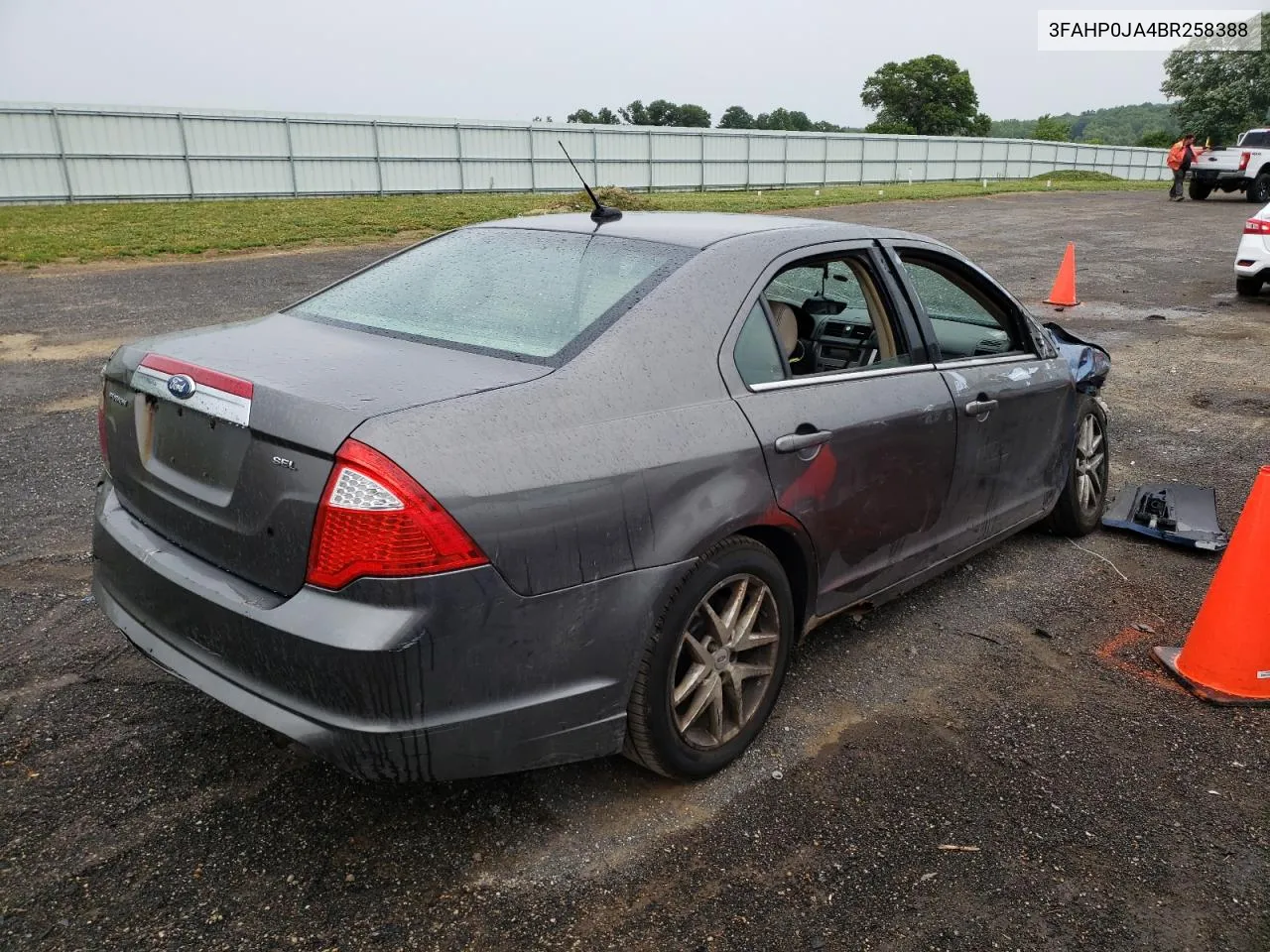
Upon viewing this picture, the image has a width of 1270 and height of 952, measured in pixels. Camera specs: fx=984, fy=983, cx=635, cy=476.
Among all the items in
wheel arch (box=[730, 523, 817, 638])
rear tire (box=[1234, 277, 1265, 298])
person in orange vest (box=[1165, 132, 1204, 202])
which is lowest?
Result: rear tire (box=[1234, 277, 1265, 298])

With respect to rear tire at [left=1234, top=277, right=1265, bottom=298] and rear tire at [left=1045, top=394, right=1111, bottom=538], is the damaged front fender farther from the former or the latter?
rear tire at [left=1234, top=277, right=1265, bottom=298]

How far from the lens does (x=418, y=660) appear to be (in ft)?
7.25

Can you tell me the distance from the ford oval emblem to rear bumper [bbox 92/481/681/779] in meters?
0.43

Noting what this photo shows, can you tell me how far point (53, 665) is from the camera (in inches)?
135

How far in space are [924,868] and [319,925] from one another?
1540mm

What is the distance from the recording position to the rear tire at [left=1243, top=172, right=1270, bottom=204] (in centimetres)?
2502

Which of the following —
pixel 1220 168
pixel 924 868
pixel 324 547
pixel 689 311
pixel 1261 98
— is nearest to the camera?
pixel 324 547

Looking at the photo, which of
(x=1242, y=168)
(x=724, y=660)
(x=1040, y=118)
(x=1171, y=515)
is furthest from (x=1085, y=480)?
(x=1040, y=118)

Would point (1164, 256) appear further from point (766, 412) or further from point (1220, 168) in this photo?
point (766, 412)

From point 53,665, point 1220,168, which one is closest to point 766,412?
point 53,665

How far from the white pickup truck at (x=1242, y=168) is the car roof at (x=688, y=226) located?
26.3 m

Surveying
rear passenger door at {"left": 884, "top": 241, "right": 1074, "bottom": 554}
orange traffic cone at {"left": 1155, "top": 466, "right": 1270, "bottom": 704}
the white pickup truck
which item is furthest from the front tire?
the white pickup truck

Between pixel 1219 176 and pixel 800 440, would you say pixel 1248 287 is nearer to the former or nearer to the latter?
pixel 800 440

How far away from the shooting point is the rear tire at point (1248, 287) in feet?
40.1
